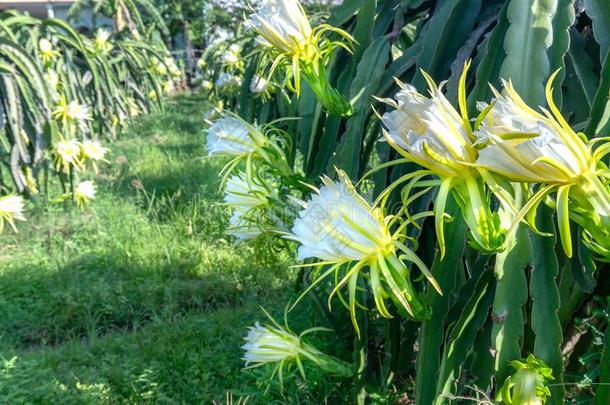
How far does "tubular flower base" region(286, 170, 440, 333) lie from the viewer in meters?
0.79

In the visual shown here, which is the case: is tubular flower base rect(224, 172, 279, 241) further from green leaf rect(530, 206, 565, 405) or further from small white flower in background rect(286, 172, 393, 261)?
green leaf rect(530, 206, 565, 405)

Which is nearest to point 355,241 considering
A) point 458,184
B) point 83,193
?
point 458,184

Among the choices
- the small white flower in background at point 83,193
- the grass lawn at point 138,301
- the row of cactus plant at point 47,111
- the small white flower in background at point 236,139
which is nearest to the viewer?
the small white flower in background at point 236,139

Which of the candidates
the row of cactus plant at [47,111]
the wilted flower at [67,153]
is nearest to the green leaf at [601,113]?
the row of cactus plant at [47,111]

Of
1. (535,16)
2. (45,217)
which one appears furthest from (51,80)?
(535,16)

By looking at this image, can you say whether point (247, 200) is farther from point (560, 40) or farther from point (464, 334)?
point (560, 40)

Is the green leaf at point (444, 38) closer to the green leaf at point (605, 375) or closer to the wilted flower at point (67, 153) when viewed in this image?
the green leaf at point (605, 375)

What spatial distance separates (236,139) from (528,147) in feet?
2.46

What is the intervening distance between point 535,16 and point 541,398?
21.1 inches

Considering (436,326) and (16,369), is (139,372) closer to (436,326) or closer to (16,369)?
(16,369)

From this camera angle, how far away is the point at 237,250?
108 inches

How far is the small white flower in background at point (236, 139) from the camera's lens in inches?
49.4

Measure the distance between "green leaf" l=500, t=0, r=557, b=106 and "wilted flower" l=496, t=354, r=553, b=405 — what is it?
0.35 m

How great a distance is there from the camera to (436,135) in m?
0.66
